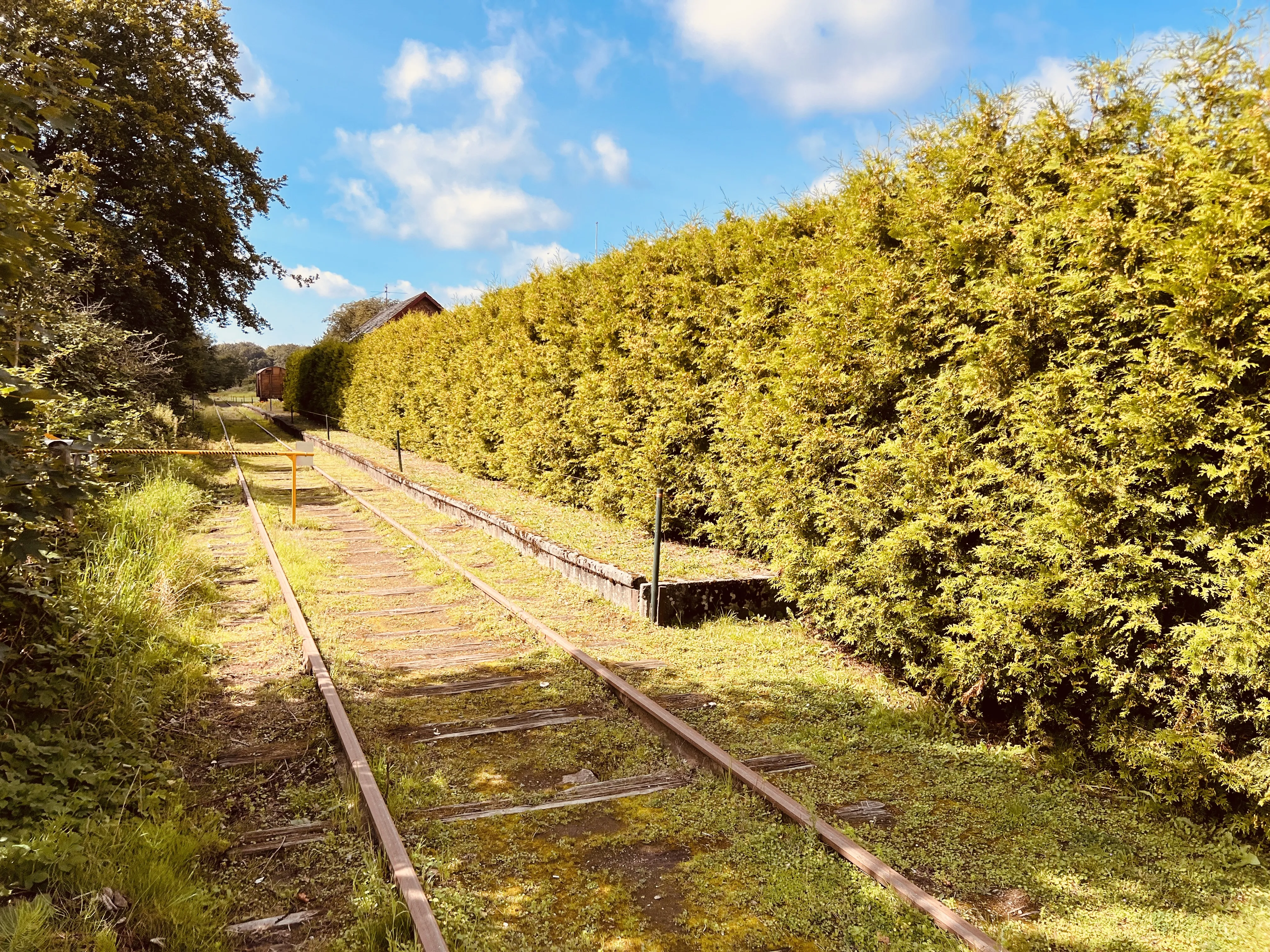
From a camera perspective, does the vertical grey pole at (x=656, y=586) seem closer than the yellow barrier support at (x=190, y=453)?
Yes

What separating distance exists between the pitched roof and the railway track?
37.9m

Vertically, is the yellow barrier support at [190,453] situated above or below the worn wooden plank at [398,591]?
above

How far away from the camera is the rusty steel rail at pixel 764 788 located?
2869 millimetres

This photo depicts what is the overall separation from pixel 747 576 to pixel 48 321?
8.21 metres

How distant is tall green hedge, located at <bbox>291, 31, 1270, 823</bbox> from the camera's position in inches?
137

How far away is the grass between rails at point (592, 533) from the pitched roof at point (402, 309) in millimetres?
29935

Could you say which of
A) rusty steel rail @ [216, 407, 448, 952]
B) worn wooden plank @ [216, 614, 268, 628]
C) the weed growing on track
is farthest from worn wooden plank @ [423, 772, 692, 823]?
worn wooden plank @ [216, 614, 268, 628]

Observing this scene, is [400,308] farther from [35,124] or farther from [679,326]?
[35,124]

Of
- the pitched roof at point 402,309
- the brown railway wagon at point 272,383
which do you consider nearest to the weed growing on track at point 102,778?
the pitched roof at point 402,309

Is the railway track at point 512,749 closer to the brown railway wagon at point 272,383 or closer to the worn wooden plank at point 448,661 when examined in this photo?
the worn wooden plank at point 448,661

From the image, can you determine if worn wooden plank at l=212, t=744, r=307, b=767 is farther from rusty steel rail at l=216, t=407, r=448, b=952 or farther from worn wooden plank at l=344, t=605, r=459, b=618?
worn wooden plank at l=344, t=605, r=459, b=618

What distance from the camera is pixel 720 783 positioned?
4.13 metres

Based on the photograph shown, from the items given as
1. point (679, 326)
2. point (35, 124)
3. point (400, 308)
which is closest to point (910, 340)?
point (679, 326)

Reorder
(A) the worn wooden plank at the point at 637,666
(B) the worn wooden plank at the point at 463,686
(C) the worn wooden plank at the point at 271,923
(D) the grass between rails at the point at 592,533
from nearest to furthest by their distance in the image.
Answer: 1. (C) the worn wooden plank at the point at 271,923
2. (B) the worn wooden plank at the point at 463,686
3. (A) the worn wooden plank at the point at 637,666
4. (D) the grass between rails at the point at 592,533
